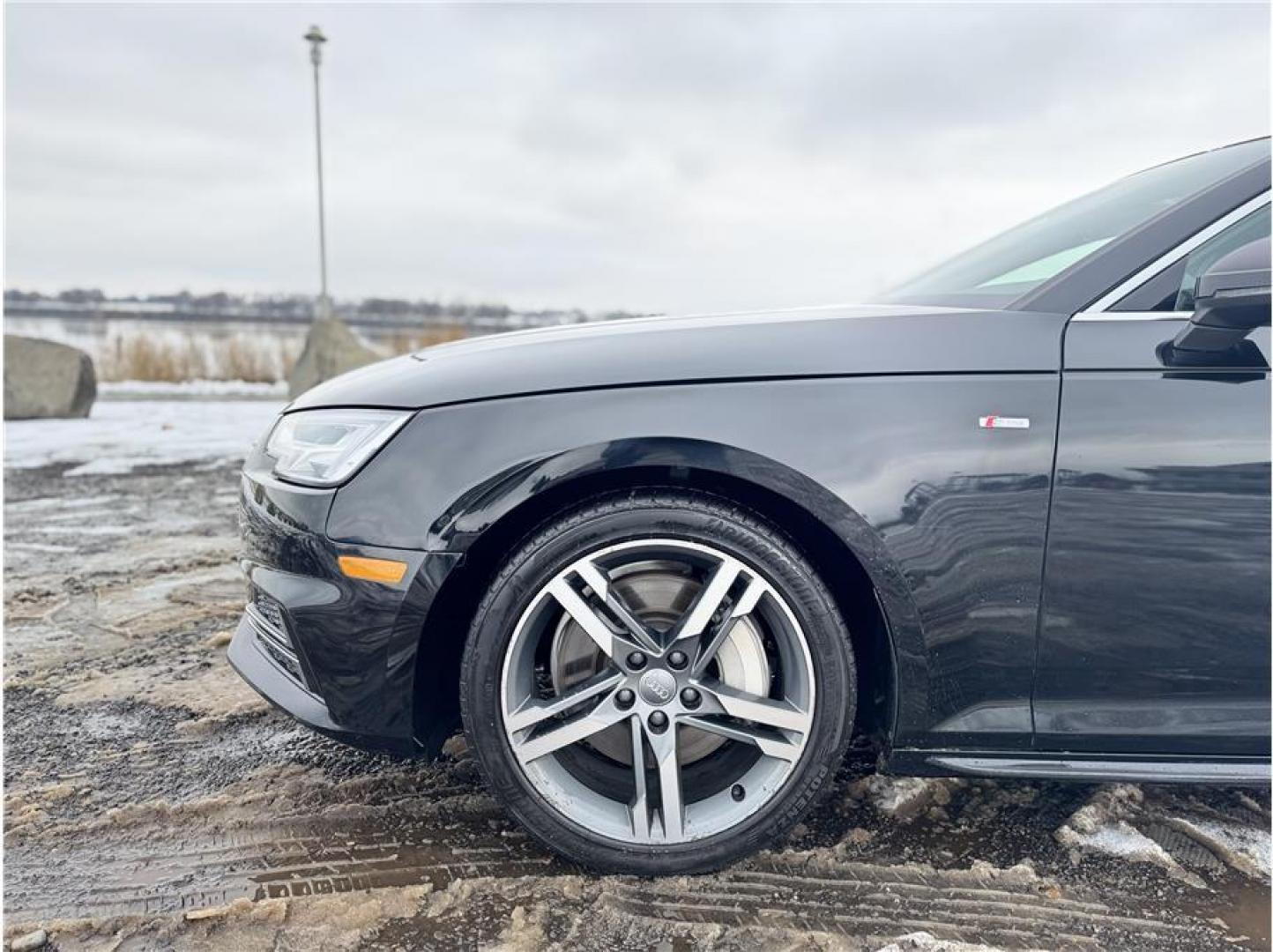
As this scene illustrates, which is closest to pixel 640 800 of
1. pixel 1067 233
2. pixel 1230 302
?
pixel 1230 302

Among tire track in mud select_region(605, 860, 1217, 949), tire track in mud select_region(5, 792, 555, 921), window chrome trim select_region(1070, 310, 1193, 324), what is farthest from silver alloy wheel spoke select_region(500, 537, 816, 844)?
window chrome trim select_region(1070, 310, 1193, 324)

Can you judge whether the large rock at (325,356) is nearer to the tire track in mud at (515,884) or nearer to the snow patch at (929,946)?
the tire track in mud at (515,884)

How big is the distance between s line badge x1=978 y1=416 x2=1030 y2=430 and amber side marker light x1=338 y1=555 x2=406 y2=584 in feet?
3.99

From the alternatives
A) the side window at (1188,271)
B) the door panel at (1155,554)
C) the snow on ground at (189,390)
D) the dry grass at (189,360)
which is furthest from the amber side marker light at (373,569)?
the dry grass at (189,360)

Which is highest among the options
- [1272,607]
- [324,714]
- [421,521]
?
[421,521]

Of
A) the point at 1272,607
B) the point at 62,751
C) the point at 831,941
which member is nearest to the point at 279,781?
the point at 62,751

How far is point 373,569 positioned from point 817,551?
95cm

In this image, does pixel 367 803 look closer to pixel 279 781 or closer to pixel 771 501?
pixel 279 781

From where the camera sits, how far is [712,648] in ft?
5.25

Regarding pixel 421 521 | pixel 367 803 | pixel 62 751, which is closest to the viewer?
pixel 421 521

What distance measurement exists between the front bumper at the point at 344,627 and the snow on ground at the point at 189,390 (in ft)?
38.1

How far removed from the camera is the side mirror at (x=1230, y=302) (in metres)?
1.41

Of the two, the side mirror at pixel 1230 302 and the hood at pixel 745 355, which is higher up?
the side mirror at pixel 1230 302

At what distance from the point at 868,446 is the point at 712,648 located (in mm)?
525
